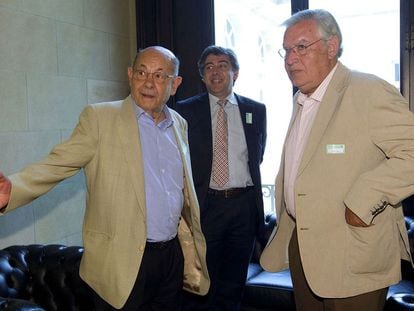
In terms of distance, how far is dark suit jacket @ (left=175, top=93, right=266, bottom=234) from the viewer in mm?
3105

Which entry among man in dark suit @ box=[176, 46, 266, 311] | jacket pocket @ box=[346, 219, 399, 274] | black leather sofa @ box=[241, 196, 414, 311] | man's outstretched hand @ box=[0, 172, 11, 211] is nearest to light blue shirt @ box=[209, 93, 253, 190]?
man in dark suit @ box=[176, 46, 266, 311]

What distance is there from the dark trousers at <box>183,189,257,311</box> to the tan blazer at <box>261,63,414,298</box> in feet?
4.21

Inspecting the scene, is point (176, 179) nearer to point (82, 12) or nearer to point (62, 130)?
point (62, 130)

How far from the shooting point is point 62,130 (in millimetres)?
3494

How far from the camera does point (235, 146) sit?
3.16 m

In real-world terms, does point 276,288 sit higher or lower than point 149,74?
lower

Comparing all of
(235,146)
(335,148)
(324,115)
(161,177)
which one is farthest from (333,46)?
(235,146)

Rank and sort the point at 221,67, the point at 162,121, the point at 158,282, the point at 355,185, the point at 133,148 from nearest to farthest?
the point at 355,185, the point at 133,148, the point at 158,282, the point at 162,121, the point at 221,67

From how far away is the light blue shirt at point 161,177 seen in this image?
81.8 inches

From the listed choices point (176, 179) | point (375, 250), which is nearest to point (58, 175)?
point (176, 179)

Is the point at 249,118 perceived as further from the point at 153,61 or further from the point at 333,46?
the point at 333,46

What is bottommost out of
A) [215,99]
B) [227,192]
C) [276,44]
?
[227,192]

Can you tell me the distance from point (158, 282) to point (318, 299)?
70 centimetres

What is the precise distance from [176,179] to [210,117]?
1.09 meters
